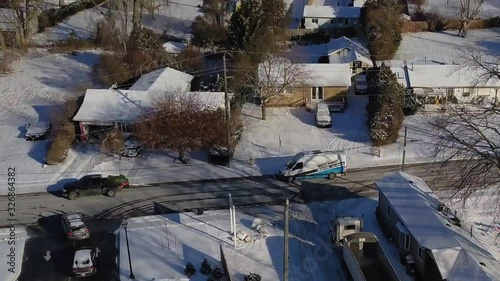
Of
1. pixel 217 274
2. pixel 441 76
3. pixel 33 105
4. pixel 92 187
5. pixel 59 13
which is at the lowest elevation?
pixel 217 274

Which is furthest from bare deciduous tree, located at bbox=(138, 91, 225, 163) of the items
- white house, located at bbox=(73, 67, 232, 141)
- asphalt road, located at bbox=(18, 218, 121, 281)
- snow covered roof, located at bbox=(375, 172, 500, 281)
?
snow covered roof, located at bbox=(375, 172, 500, 281)

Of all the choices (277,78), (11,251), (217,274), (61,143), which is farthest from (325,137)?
(11,251)

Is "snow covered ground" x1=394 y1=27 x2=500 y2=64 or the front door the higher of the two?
"snow covered ground" x1=394 y1=27 x2=500 y2=64

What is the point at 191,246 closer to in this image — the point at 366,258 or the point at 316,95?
the point at 366,258

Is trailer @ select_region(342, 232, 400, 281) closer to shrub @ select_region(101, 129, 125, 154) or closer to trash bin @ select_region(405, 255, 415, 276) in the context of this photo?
trash bin @ select_region(405, 255, 415, 276)

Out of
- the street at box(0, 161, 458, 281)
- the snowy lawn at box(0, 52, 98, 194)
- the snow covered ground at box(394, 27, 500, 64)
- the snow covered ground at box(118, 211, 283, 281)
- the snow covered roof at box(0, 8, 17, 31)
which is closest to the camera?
the snow covered ground at box(118, 211, 283, 281)

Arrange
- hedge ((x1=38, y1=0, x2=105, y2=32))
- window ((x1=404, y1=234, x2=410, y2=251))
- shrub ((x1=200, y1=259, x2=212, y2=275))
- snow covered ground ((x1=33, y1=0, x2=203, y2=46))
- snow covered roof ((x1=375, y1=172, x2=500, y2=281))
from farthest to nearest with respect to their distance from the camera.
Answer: hedge ((x1=38, y1=0, x2=105, y2=32)), snow covered ground ((x1=33, y1=0, x2=203, y2=46)), window ((x1=404, y1=234, x2=410, y2=251)), shrub ((x1=200, y1=259, x2=212, y2=275)), snow covered roof ((x1=375, y1=172, x2=500, y2=281))
